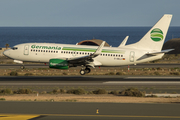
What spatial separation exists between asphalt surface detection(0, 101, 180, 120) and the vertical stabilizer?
69.7ft

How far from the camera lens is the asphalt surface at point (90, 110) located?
19469mm

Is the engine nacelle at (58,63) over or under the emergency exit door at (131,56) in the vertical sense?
under

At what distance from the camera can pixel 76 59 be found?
4134cm

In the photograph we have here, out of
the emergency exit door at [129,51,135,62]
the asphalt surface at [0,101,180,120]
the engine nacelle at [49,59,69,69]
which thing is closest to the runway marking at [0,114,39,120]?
the asphalt surface at [0,101,180,120]

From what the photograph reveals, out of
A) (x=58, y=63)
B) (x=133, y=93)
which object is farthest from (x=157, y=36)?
(x=133, y=93)

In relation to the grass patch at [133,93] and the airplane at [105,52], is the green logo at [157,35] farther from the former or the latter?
the grass patch at [133,93]

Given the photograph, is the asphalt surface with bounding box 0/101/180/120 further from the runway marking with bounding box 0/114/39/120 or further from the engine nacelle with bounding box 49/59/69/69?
the engine nacelle with bounding box 49/59/69/69

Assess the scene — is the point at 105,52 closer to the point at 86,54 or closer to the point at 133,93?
the point at 86,54

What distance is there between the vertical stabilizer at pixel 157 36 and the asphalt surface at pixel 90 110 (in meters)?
21.2

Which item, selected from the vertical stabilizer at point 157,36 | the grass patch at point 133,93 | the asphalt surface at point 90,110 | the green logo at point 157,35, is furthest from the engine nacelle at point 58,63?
the asphalt surface at point 90,110

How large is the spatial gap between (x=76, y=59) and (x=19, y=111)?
20706 millimetres

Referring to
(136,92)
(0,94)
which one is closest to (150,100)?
(136,92)

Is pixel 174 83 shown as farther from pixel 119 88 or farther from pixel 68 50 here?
pixel 68 50

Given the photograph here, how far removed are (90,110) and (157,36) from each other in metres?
25.7
